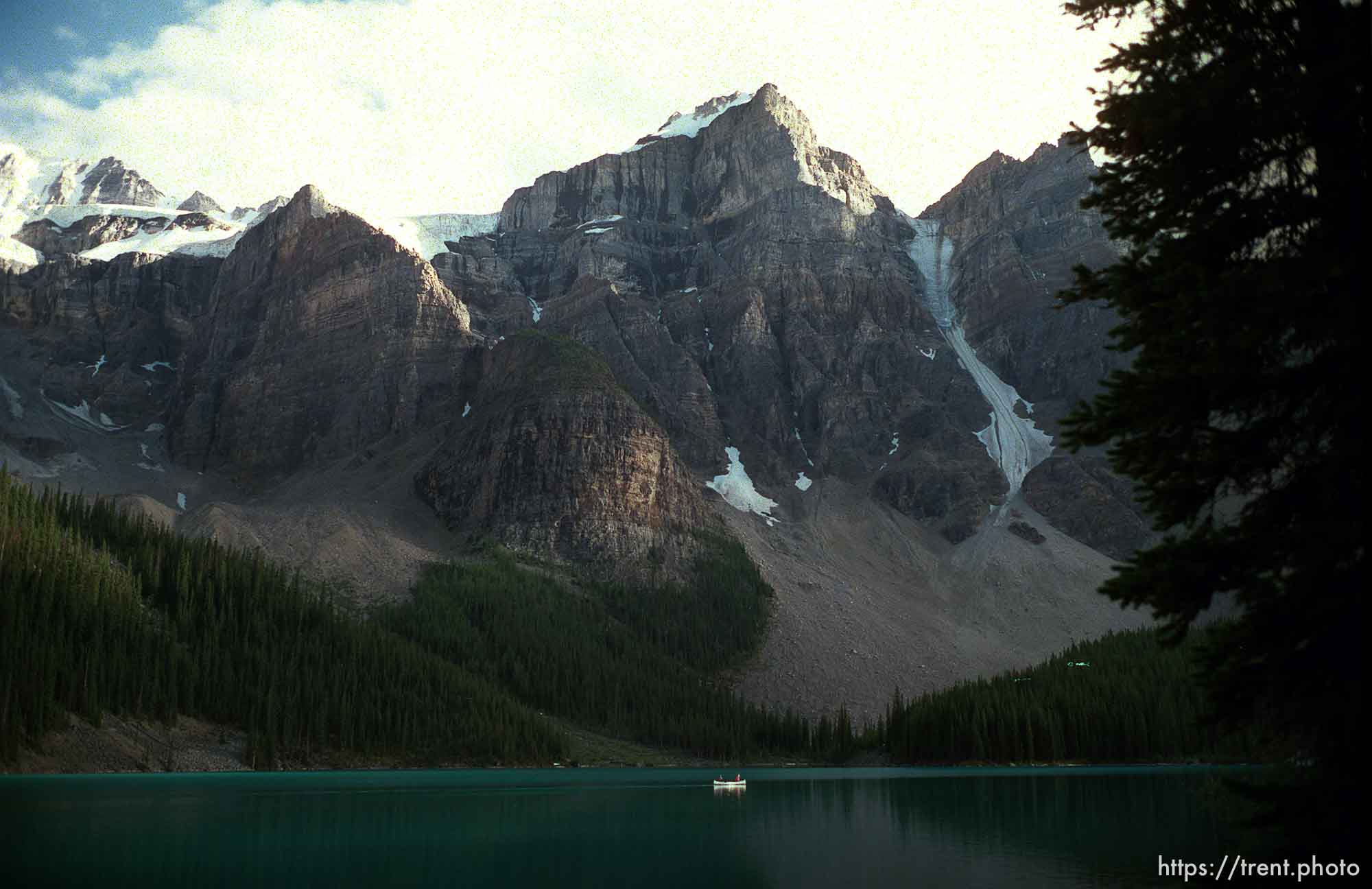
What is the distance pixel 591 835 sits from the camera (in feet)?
194

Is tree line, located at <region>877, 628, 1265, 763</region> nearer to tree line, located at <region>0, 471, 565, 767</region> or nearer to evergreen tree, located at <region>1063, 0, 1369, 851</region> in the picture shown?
tree line, located at <region>0, 471, 565, 767</region>

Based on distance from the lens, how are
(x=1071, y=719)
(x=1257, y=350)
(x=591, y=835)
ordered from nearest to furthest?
1. (x=1257, y=350)
2. (x=591, y=835)
3. (x=1071, y=719)

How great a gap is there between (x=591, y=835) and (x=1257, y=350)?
46.5m

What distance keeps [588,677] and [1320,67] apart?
593 feet

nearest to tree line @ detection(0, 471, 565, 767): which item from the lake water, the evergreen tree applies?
the lake water

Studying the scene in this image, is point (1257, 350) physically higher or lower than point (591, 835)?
higher

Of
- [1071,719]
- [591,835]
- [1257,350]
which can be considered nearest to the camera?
[1257,350]

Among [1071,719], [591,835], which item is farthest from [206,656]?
[1071,719]

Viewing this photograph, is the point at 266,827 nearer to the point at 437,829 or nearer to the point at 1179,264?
the point at 437,829

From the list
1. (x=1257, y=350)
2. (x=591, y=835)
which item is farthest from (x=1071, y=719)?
(x=1257, y=350)

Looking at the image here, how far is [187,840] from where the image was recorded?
176ft

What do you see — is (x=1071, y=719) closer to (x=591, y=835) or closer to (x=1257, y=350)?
(x=591, y=835)

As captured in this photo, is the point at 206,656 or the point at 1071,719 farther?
the point at 1071,719

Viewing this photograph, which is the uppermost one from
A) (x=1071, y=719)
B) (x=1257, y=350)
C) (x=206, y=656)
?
(x=1257, y=350)
